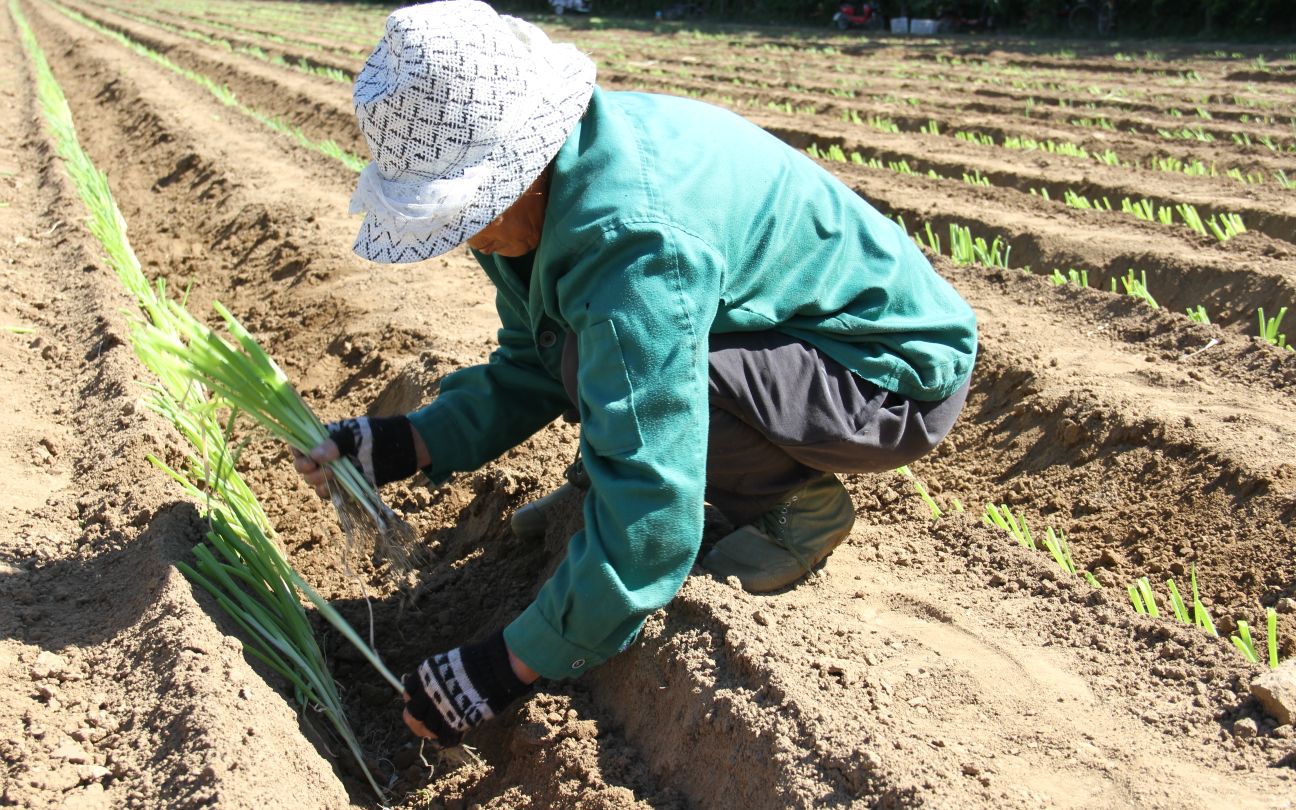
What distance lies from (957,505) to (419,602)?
120cm

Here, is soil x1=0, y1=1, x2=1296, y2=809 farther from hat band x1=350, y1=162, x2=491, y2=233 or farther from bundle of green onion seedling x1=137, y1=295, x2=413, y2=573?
hat band x1=350, y1=162, x2=491, y2=233

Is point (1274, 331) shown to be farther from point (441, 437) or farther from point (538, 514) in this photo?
point (441, 437)

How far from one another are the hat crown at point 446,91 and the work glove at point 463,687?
0.71 m

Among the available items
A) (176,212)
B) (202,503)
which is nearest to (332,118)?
(176,212)

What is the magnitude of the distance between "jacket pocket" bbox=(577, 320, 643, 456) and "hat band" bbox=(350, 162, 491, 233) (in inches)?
10.0

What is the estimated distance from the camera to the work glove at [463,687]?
184 centimetres

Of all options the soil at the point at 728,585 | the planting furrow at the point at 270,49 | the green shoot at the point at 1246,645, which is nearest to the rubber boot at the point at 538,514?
the soil at the point at 728,585

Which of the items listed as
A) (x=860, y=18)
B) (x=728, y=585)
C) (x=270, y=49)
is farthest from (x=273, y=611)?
(x=860, y=18)

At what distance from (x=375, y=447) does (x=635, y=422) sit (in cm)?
74

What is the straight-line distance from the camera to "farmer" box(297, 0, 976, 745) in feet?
5.67

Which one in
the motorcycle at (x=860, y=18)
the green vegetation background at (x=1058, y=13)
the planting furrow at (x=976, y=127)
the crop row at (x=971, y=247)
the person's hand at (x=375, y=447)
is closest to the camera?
the person's hand at (x=375, y=447)

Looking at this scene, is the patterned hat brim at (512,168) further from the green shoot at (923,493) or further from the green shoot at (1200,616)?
the green shoot at (1200,616)

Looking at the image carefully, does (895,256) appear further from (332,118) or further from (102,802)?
(332,118)

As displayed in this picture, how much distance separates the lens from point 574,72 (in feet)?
5.99
